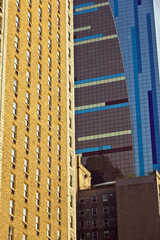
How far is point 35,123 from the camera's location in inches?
3482

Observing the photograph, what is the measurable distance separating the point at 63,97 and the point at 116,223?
8848 cm

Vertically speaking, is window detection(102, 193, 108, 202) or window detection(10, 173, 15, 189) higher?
window detection(102, 193, 108, 202)

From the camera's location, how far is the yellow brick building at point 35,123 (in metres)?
78.3

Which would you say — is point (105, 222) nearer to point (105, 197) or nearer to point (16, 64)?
point (105, 197)

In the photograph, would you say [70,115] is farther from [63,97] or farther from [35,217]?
[35,217]

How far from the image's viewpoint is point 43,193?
284 ft

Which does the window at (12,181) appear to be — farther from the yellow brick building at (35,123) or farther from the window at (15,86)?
the window at (15,86)

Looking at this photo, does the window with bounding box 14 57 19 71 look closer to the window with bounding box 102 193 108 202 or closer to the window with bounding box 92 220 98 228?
the window with bounding box 102 193 108 202

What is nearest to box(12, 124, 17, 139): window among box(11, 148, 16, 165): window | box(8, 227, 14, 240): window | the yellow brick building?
the yellow brick building

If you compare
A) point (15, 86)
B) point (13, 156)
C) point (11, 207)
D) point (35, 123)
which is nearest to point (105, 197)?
point (35, 123)

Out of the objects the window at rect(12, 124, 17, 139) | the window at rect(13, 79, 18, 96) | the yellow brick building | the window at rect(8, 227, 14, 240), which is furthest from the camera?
the window at rect(13, 79, 18, 96)

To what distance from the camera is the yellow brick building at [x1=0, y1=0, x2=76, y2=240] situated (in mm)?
78312

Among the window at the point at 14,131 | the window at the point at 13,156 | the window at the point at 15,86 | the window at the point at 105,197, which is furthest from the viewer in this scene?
the window at the point at 105,197

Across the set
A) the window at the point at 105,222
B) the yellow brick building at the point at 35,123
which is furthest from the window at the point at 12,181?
the window at the point at 105,222
